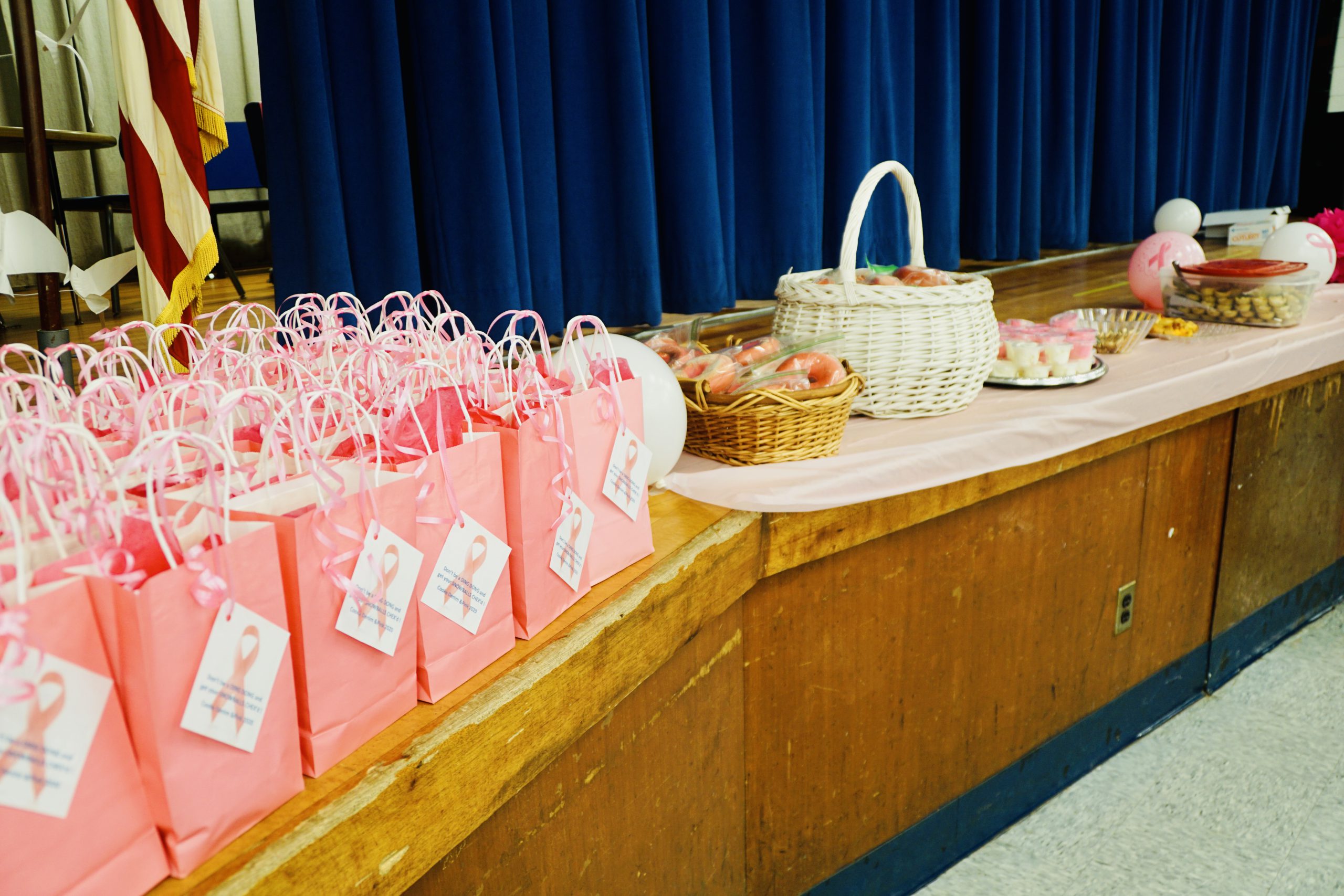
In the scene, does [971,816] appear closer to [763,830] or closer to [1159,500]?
[763,830]

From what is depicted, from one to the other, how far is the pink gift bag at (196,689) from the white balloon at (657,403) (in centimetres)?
51

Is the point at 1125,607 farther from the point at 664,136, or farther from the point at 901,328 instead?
the point at 664,136

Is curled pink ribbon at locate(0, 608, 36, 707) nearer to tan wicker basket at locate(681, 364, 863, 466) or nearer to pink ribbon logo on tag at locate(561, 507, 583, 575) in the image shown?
pink ribbon logo on tag at locate(561, 507, 583, 575)

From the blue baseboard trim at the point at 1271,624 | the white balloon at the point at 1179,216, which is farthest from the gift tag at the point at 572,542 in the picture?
the white balloon at the point at 1179,216

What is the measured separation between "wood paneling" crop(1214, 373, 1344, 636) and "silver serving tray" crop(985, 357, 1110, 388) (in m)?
0.40

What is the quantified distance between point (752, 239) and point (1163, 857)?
138 cm

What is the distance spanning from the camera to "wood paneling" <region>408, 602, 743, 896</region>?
75 cm

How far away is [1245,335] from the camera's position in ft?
6.02

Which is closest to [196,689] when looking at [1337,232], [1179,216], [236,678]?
[236,678]

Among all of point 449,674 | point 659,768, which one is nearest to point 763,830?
point 659,768

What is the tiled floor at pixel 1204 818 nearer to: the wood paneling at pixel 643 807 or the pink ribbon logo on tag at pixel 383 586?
the wood paneling at pixel 643 807

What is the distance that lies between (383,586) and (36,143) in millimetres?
763

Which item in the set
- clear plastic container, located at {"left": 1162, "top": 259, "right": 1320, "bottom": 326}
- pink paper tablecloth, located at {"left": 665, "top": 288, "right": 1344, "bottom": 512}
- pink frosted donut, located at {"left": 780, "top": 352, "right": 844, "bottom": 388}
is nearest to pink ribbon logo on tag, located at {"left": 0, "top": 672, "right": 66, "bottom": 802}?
pink paper tablecloth, located at {"left": 665, "top": 288, "right": 1344, "bottom": 512}

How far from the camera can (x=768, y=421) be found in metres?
1.13
